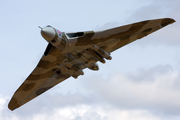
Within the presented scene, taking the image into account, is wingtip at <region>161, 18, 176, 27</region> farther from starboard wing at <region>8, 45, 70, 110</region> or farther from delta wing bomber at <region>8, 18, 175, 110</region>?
starboard wing at <region>8, 45, 70, 110</region>

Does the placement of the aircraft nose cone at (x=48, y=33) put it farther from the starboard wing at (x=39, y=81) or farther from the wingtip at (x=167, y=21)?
the wingtip at (x=167, y=21)

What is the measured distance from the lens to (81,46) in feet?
122

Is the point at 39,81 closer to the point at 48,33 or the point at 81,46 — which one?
the point at 81,46

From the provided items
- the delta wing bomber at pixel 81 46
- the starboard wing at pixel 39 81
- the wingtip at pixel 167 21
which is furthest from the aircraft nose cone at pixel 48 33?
the wingtip at pixel 167 21

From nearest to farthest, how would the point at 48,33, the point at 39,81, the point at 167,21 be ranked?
the point at 48,33, the point at 167,21, the point at 39,81

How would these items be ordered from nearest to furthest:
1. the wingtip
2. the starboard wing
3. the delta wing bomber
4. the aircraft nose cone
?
the aircraft nose cone < the wingtip < the delta wing bomber < the starboard wing

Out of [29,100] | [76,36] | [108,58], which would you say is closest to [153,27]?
[108,58]

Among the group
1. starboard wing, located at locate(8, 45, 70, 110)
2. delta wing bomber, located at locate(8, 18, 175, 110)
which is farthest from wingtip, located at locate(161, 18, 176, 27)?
starboard wing, located at locate(8, 45, 70, 110)

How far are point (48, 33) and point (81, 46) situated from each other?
4.78 meters

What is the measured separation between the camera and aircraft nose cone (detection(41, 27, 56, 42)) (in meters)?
34.2

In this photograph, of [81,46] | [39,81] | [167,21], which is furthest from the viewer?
[39,81]

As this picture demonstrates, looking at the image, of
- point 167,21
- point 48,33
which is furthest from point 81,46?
point 167,21

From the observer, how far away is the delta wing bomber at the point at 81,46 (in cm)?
3575

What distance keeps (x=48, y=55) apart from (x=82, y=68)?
6039mm
